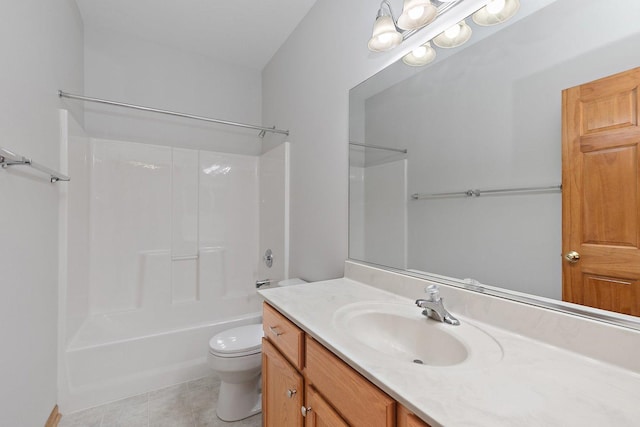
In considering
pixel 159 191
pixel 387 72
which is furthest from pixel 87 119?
pixel 387 72

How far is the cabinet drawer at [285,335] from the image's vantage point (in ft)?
3.07

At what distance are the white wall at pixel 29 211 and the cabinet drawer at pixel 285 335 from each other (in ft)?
3.20

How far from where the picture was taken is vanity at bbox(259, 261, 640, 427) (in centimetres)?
51

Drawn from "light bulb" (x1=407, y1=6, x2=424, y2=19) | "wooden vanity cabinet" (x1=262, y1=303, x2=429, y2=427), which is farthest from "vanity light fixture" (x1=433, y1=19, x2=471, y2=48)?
"wooden vanity cabinet" (x1=262, y1=303, x2=429, y2=427)

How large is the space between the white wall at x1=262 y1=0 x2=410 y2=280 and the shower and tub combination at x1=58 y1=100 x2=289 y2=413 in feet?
0.83

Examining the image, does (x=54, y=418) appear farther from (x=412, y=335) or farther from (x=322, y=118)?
(x=322, y=118)

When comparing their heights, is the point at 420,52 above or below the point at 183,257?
above

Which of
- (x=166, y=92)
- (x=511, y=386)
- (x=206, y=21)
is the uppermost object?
(x=206, y=21)

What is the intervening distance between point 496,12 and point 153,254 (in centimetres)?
270

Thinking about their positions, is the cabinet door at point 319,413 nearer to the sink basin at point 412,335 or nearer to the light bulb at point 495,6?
the sink basin at point 412,335

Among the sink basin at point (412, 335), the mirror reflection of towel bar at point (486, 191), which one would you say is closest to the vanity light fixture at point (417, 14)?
the mirror reflection of towel bar at point (486, 191)

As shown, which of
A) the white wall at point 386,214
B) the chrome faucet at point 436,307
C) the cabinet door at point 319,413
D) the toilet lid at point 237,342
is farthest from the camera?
the toilet lid at point 237,342

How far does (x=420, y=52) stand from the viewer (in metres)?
1.20

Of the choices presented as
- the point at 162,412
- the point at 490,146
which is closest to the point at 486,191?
the point at 490,146
